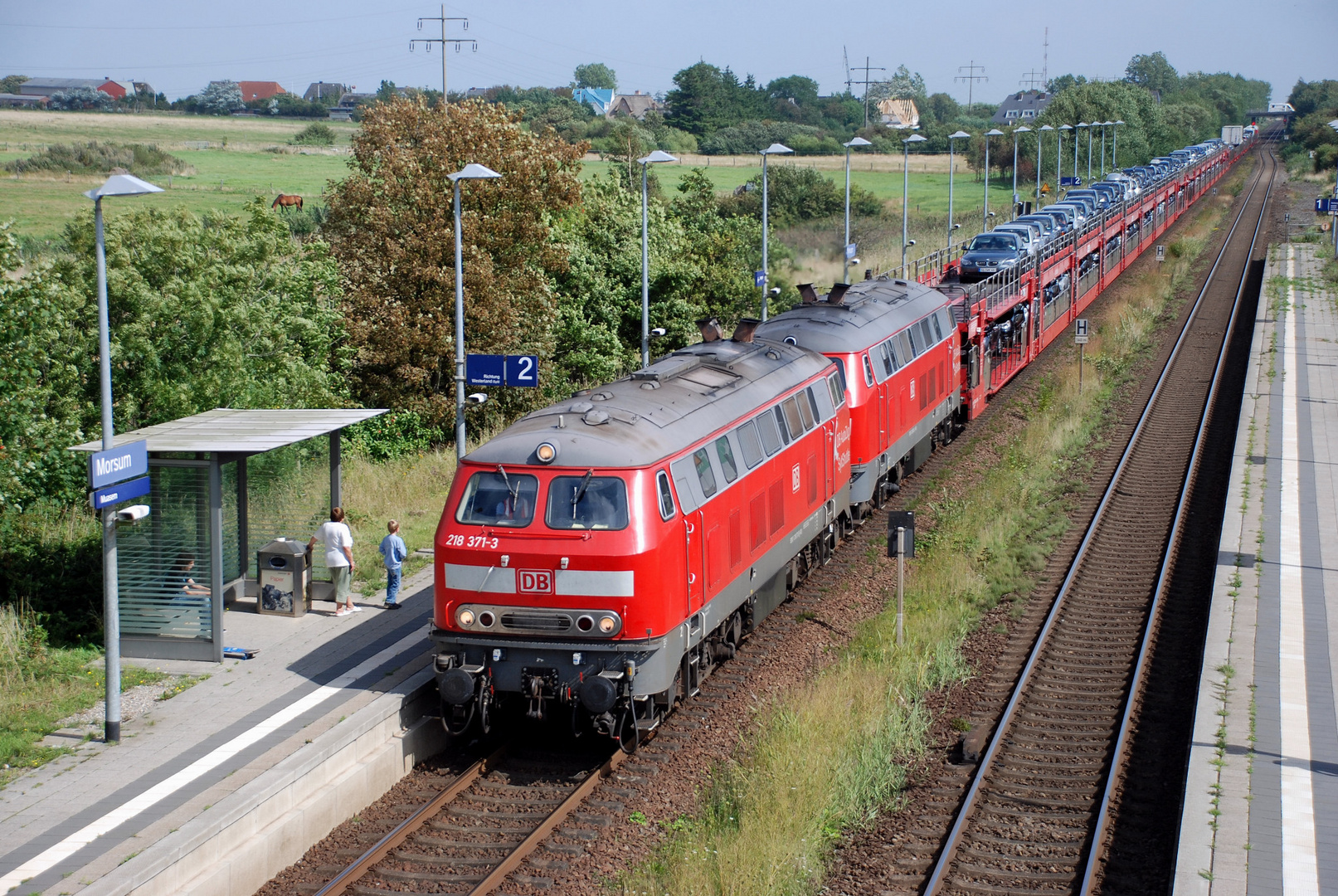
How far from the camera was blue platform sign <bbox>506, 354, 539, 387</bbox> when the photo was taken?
56.8 feet

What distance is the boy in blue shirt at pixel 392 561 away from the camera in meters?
15.8

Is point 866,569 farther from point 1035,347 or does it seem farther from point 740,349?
point 1035,347

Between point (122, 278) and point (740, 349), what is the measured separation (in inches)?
410

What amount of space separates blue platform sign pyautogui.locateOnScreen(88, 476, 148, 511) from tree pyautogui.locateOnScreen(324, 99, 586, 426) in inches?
568

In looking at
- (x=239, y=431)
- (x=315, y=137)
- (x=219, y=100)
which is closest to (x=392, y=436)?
(x=239, y=431)

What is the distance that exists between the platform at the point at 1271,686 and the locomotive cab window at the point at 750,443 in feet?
17.1

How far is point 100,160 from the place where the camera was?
2557 inches

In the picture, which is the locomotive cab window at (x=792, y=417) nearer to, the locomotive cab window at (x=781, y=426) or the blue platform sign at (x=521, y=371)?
the locomotive cab window at (x=781, y=426)

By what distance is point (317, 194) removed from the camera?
6288cm

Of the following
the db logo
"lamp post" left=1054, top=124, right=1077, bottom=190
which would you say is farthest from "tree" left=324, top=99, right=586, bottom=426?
"lamp post" left=1054, top=124, right=1077, bottom=190

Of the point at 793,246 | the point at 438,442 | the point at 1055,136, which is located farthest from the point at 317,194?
the point at 1055,136

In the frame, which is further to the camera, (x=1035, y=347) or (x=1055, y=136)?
(x=1055, y=136)

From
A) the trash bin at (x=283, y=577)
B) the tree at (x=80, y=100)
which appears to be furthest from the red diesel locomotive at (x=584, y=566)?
the tree at (x=80, y=100)

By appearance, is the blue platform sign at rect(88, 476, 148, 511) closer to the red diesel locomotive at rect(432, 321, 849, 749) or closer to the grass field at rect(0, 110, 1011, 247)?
the red diesel locomotive at rect(432, 321, 849, 749)
